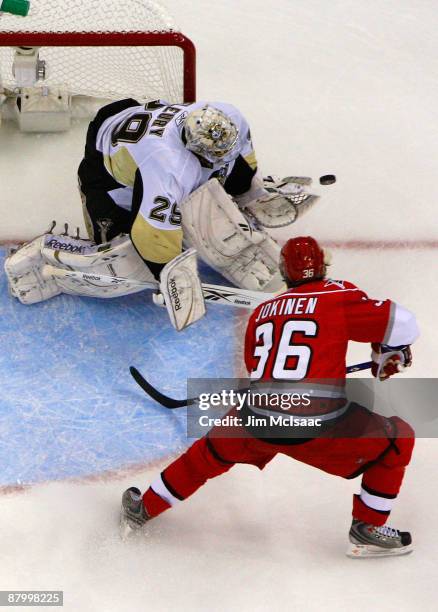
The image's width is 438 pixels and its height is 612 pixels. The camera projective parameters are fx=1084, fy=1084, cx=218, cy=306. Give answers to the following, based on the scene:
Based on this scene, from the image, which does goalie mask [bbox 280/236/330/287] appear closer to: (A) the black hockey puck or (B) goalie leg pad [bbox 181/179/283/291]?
(B) goalie leg pad [bbox 181/179/283/291]

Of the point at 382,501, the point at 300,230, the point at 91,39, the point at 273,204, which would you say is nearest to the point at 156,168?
the point at 273,204

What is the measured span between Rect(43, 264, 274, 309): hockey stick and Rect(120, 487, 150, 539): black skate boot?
784 millimetres

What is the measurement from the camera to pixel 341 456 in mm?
2818

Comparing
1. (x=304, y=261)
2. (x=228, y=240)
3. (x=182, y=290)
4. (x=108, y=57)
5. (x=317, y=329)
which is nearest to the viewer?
(x=317, y=329)

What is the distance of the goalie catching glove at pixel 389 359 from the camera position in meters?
3.03

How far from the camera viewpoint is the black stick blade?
3.40 m

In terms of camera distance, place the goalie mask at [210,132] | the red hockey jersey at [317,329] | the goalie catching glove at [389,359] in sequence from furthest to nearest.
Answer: the goalie mask at [210,132] < the goalie catching glove at [389,359] < the red hockey jersey at [317,329]

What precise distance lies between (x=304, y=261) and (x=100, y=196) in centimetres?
97

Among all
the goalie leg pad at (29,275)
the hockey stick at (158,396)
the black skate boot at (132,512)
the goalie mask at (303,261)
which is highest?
the goalie mask at (303,261)

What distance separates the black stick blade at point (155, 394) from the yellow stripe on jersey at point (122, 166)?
24.2 inches

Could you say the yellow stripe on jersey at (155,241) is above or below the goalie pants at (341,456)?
above

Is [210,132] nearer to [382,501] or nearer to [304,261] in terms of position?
[304,261]

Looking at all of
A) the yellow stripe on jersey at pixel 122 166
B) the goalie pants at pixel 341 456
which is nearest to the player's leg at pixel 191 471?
the goalie pants at pixel 341 456

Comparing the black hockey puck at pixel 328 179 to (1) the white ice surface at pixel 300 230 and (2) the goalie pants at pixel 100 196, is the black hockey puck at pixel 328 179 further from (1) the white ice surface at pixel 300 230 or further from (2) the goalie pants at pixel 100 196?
(2) the goalie pants at pixel 100 196
